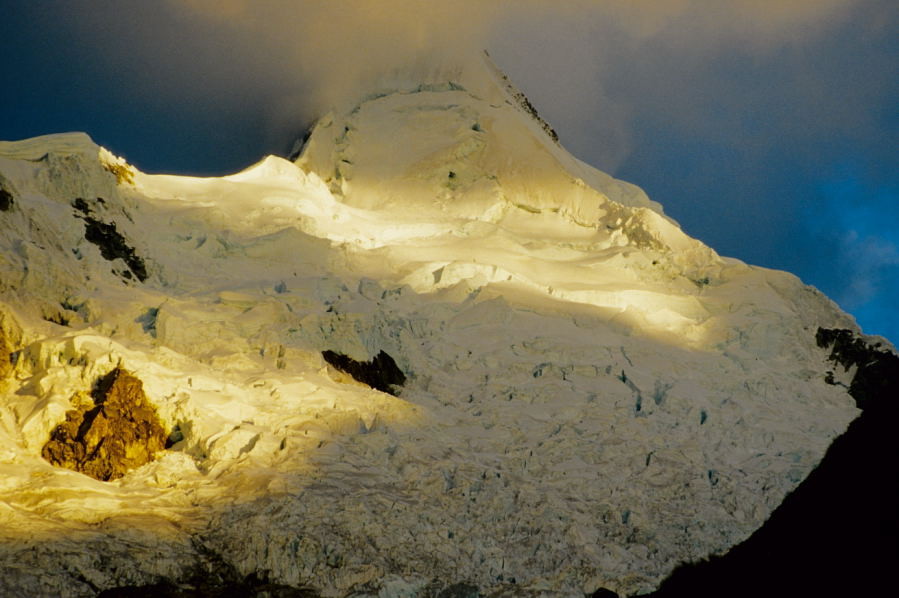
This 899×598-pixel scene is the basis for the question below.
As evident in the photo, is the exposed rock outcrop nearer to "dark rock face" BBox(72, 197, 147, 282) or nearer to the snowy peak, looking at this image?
"dark rock face" BBox(72, 197, 147, 282)

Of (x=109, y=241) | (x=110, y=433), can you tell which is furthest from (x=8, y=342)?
(x=109, y=241)

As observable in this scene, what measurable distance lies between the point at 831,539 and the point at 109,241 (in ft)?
69.8

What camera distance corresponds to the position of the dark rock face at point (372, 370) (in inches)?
1200

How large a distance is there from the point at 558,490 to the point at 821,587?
6.51 m

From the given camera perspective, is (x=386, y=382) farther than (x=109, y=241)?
No

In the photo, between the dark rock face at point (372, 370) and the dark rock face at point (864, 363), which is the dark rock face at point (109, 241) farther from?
the dark rock face at point (864, 363)

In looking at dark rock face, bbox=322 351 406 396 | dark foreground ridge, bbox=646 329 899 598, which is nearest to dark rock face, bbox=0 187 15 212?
dark rock face, bbox=322 351 406 396

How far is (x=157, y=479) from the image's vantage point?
23.8 meters

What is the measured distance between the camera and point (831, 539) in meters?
28.2

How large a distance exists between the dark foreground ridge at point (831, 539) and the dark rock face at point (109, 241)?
17.3m

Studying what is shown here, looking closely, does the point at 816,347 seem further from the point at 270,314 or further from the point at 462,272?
the point at 270,314

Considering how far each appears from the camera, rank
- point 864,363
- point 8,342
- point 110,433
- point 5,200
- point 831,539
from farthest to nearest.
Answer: point 864,363, point 5,200, point 831,539, point 8,342, point 110,433

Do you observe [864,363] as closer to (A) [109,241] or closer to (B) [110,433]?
(A) [109,241]

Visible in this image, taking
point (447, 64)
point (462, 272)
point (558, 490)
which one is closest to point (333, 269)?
point (462, 272)
